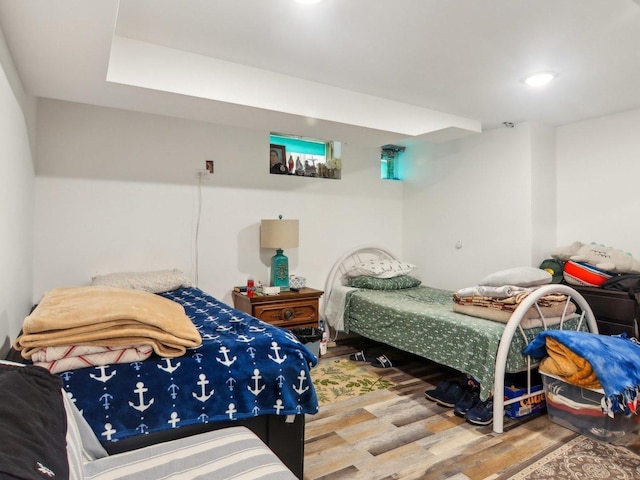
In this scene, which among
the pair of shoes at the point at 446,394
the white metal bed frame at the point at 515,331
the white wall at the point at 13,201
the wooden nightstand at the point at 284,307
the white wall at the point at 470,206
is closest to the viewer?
the white wall at the point at 13,201

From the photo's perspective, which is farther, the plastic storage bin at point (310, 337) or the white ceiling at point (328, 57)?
the plastic storage bin at point (310, 337)

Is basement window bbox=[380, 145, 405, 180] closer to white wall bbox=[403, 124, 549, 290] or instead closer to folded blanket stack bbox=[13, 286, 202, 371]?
white wall bbox=[403, 124, 549, 290]

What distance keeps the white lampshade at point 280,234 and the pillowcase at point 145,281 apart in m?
0.81

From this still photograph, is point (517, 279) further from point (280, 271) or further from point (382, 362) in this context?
point (280, 271)

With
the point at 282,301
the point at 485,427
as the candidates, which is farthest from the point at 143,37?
the point at 485,427

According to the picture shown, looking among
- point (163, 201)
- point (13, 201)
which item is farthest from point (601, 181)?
point (13, 201)

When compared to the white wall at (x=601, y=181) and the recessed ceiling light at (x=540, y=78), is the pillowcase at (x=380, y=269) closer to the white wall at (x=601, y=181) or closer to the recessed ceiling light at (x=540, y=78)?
the white wall at (x=601, y=181)

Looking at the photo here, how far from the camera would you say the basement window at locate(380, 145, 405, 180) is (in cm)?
464

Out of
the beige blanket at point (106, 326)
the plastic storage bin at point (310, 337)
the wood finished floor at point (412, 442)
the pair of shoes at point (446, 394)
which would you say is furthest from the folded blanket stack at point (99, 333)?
the pair of shoes at point (446, 394)

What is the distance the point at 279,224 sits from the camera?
3.45 metres

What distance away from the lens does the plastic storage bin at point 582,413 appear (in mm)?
2215

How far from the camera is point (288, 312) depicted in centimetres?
338

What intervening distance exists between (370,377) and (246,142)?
7.68 ft

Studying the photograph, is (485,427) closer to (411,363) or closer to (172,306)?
(411,363)
